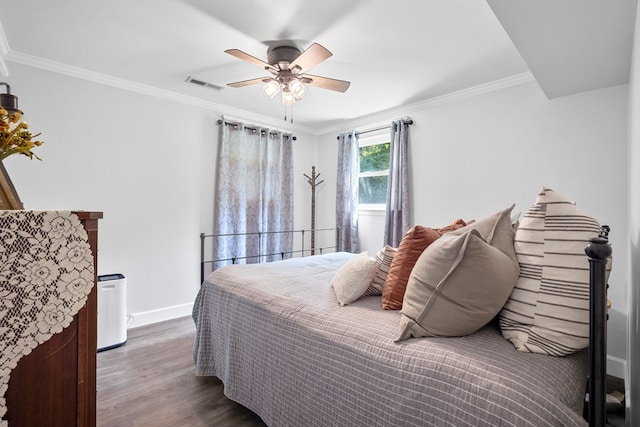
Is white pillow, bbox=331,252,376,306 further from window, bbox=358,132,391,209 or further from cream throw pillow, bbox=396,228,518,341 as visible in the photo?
window, bbox=358,132,391,209

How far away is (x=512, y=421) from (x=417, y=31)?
2269mm

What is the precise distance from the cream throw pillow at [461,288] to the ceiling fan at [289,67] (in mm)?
1566

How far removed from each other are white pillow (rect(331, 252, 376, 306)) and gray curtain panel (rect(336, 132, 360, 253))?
2.56 meters

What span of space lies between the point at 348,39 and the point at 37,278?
7.44ft

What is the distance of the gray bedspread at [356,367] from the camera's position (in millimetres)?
909

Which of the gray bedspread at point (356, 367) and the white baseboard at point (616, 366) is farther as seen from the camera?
the white baseboard at point (616, 366)

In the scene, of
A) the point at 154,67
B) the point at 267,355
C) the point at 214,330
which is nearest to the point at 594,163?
the point at 267,355

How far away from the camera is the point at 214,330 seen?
205cm

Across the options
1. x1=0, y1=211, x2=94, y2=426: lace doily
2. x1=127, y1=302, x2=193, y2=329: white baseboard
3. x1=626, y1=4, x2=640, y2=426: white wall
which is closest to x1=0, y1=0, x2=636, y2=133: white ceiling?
x1=626, y1=4, x2=640, y2=426: white wall

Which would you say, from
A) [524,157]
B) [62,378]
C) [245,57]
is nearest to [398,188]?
[524,157]

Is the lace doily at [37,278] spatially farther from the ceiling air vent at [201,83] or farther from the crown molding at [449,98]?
the crown molding at [449,98]

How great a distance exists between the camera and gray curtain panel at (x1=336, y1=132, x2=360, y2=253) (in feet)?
14.3

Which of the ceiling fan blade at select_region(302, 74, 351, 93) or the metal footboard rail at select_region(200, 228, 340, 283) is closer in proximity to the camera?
the ceiling fan blade at select_region(302, 74, 351, 93)

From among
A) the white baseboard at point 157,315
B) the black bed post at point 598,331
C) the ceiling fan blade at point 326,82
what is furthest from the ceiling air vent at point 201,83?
the black bed post at point 598,331
